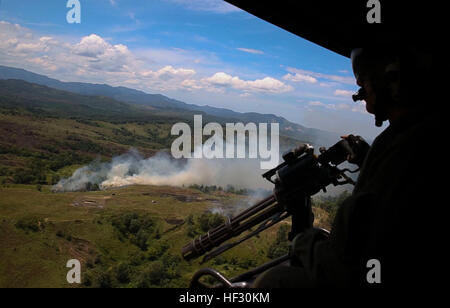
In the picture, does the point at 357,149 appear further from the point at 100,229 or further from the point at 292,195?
the point at 100,229

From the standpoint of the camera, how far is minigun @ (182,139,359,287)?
8.50 feet

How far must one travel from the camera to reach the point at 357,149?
2666 mm

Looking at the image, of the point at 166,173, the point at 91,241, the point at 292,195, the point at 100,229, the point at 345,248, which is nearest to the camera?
the point at 345,248

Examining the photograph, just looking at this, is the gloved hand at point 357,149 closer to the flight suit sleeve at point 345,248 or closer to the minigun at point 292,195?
the minigun at point 292,195

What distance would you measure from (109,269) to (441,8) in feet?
219

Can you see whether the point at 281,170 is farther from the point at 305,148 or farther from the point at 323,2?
the point at 323,2

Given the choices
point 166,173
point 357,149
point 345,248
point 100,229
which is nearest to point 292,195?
point 357,149

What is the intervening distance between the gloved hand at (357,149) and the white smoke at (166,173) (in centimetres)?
11758

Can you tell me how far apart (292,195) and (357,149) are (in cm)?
71

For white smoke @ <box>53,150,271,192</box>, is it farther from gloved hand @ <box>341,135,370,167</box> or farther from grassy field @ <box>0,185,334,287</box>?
gloved hand @ <box>341,135,370,167</box>

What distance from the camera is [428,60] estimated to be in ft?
5.67

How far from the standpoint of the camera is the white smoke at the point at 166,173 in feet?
394

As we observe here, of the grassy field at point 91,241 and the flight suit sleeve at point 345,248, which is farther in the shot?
the grassy field at point 91,241

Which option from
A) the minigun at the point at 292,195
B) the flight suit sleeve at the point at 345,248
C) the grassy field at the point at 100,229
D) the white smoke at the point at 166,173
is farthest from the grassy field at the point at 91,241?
the flight suit sleeve at the point at 345,248
